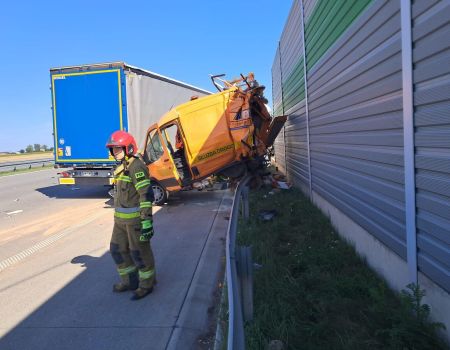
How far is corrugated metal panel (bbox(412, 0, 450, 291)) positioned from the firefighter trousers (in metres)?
3.02

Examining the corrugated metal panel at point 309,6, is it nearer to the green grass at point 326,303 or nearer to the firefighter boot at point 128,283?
the green grass at point 326,303

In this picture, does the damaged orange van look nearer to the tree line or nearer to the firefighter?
the firefighter

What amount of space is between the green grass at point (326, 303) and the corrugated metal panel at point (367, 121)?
0.52 meters

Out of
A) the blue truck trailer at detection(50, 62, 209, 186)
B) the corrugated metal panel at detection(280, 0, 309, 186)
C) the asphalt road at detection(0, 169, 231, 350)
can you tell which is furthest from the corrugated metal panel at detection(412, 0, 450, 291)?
the blue truck trailer at detection(50, 62, 209, 186)

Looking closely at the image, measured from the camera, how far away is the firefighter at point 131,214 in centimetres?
470

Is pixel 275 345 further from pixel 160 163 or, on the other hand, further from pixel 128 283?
pixel 160 163

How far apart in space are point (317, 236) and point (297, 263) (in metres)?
Answer: 1.36

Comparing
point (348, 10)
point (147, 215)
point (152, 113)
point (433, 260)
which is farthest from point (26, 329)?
point (152, 113)

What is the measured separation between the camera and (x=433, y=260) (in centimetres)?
298

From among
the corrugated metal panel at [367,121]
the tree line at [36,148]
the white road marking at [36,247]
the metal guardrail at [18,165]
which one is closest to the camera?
the corrugated metal panel at [367,121]

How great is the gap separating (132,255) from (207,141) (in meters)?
5.46

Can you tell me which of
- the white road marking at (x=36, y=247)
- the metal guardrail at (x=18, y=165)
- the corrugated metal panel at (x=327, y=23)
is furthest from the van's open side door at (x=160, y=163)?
the metal guardrail at (x=18, y=165)

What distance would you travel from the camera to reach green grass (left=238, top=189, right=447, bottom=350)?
3008 mm

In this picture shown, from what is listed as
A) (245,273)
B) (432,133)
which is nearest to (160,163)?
(245,273)
